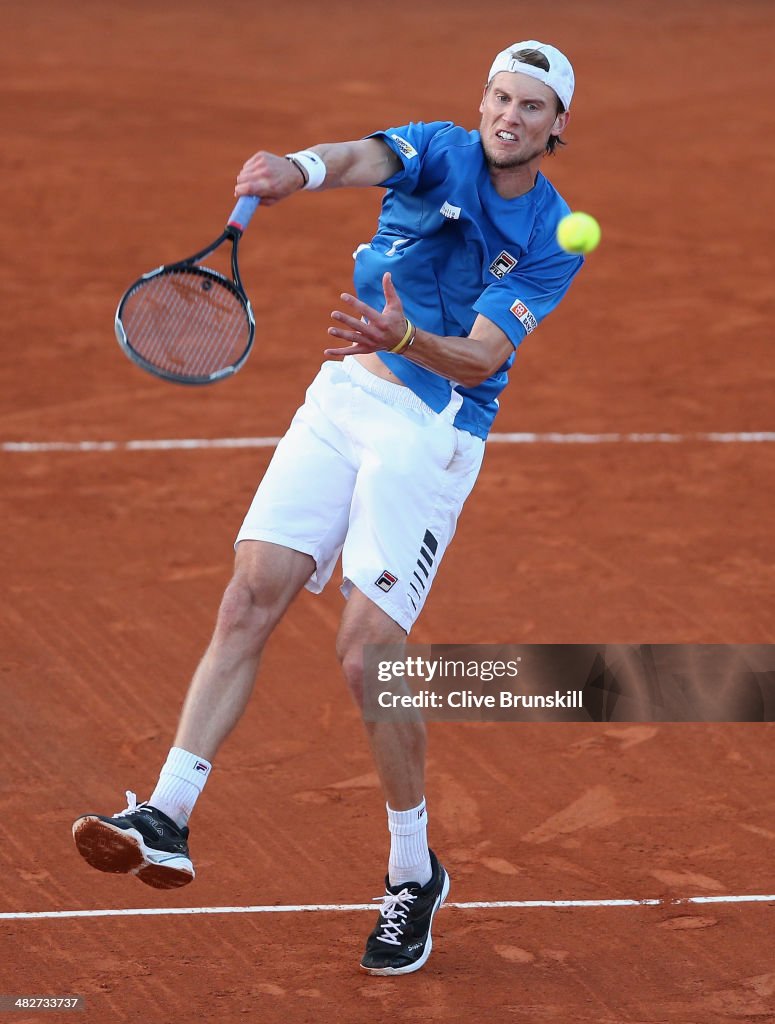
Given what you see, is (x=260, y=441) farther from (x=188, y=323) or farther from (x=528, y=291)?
(x=528, y=291)

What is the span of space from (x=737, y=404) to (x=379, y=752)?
6.58 m

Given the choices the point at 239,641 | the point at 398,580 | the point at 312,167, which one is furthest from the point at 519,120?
the point at 239,641

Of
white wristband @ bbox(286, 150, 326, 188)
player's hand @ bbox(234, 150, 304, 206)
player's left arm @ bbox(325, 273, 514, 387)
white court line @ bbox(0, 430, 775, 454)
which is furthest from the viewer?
white court line @ bbox(0, 430, 775, 454)

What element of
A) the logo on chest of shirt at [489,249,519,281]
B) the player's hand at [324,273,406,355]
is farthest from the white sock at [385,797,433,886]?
the logo on chest of shirt at [489,249,519,281]

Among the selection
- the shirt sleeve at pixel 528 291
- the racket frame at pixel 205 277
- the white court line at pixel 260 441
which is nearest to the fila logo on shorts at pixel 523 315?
the shirt sleeve at pixel 528 291

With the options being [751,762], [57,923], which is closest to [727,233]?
[751,762]

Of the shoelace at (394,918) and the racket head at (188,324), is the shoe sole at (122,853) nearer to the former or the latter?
the shoelace at (394,918)

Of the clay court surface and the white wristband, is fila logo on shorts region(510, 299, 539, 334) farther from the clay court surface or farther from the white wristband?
the clay court surface

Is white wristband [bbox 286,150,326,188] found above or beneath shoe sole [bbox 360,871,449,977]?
above

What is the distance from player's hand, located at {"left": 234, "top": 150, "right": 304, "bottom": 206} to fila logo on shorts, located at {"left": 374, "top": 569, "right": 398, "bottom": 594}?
1349mm

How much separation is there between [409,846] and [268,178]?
2408 mm

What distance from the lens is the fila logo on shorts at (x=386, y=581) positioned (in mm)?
5652

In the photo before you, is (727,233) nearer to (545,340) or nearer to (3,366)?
(545,340)

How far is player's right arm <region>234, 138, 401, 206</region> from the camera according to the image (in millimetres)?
5367
